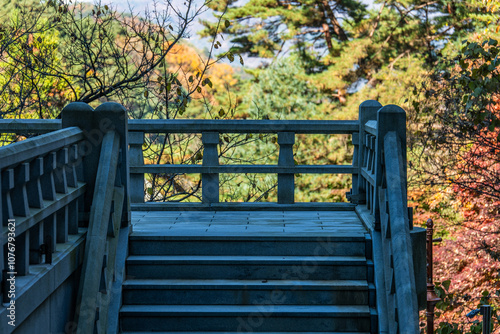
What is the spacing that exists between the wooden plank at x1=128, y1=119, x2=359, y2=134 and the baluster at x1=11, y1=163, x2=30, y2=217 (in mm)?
3583

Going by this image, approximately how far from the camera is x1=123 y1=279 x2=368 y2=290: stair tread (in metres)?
5.60

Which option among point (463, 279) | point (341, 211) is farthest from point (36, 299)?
point (463, 279)

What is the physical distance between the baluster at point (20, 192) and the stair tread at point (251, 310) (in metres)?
1.84

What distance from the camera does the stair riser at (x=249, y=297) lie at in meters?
5.62

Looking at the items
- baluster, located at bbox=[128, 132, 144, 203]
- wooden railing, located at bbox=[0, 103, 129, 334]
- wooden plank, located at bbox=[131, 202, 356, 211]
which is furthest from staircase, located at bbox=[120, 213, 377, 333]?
baluster, located at bbox=[128, 132, 144, 203]

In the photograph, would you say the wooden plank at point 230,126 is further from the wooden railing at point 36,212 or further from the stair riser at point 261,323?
the stair riser at point 261,323

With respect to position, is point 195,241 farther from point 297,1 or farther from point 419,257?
point 297,1

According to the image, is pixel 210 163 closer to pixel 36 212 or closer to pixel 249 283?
pixel 249 283

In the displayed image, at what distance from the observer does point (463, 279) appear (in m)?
16.2

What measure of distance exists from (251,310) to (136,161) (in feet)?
10.3

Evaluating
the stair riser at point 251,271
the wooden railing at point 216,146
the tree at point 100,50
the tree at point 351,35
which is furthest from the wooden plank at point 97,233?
the tree at point 351,35

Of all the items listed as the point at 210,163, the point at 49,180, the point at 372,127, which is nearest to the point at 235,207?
the point at 210,163

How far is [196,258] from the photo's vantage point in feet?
19.4

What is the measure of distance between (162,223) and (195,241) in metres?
1.06
